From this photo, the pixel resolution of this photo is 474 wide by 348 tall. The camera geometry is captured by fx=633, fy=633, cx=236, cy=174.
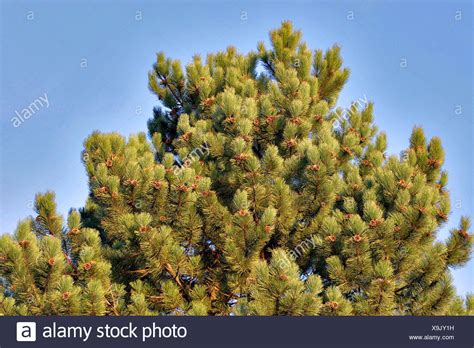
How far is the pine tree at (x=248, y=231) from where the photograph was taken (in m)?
7.20

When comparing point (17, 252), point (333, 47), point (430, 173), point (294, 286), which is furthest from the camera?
point (333, 47)

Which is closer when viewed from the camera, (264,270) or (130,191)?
(264,270)

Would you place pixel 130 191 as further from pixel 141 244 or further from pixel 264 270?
pixel 264 270

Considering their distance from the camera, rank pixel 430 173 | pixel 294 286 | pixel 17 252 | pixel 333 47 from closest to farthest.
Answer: pixel 294 286, pixel 17 252, pixel 430 173, pixel 333 47

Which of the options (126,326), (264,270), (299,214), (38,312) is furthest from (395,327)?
(38,312)

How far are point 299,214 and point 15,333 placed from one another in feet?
12.6

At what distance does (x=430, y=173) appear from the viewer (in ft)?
29.6

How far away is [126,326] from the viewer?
659 cm

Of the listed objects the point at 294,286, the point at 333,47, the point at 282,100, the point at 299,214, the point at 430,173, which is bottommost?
the point at 294,286

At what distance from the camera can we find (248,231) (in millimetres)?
7586

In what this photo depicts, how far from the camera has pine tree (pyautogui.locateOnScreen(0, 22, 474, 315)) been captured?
720 centimetres

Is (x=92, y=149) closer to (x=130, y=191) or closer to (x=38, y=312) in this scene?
(x=130, y=191)

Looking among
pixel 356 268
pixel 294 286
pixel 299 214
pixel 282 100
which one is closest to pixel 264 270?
pixel 294 286

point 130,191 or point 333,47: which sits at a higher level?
point 333,47
